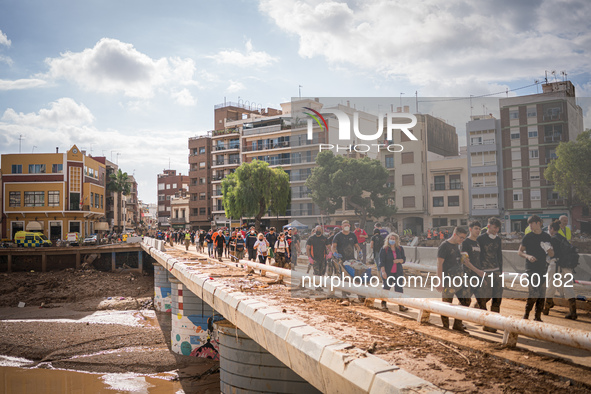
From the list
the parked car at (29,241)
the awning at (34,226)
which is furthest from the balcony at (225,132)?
the parked car at (29,241)

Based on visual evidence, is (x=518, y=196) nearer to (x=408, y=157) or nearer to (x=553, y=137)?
(x=553, y=137)

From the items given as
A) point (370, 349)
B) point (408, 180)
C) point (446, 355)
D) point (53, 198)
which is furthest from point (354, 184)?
point (53, 198)

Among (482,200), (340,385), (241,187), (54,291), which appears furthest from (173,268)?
(241,187)

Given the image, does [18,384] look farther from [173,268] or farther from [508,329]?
[508,329]

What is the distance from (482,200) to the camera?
7238 millimetres

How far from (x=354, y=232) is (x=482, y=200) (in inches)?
110

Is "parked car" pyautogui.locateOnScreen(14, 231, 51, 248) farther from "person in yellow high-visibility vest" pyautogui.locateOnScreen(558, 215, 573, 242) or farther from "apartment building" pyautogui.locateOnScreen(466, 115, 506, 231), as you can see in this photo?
"person in yellow high-visibility vest" pyautogui.locateOnScreen(558, 215, 573, 242)

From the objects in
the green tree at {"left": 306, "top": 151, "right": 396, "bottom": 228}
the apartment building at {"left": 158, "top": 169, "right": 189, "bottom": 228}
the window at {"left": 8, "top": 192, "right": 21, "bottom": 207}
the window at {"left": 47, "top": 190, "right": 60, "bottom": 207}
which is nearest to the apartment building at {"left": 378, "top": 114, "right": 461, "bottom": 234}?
the green tree at {"left": 306, "top": 151, "right": 396, "bottom": 228}

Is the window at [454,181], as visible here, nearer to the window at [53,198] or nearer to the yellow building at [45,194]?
the yellow building at [45,194]

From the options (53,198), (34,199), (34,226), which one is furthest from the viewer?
(53,198)

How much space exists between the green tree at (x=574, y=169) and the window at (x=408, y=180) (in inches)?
97.1

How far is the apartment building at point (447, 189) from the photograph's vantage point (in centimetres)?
727

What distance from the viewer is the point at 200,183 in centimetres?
7444

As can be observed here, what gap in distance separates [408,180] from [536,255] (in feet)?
8.44
